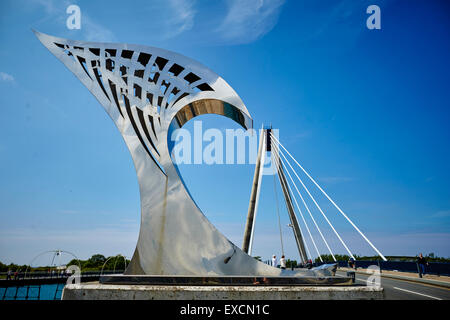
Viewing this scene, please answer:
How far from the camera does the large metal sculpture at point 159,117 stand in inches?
247

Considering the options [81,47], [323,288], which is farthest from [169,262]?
[81,47]

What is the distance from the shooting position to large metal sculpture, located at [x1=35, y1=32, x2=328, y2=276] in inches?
247

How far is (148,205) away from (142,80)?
10.7 ft

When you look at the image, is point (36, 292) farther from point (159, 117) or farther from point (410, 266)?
point (410, 266)

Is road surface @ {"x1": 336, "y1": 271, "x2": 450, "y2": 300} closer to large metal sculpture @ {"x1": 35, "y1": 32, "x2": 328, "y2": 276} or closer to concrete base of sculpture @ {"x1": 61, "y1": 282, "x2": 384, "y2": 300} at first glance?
concrete base of sculpture @ {"x1": 61, "y1": 282, "x2": 384, "y2": 300}

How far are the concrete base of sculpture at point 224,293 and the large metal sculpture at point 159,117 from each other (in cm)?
140

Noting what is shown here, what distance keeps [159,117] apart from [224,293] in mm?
4562

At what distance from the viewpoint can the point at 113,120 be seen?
23.6 feet

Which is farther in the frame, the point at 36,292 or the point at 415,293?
the point at 36,292

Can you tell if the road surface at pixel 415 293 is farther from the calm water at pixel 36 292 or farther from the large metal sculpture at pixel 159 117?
the calm water at pixel 36 292

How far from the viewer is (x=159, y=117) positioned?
718cm

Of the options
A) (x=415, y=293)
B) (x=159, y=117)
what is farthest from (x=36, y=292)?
(x=415, y=293)
